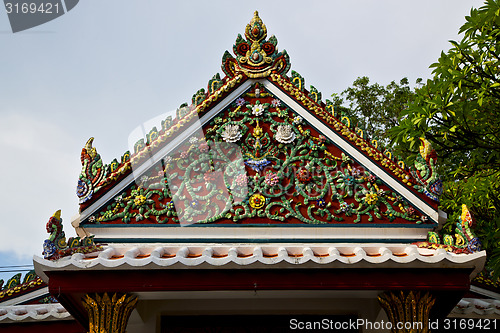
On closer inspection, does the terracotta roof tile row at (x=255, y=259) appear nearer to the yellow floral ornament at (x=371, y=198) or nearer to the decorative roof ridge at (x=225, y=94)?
the yellow floral ornament at (x=371, y=198)

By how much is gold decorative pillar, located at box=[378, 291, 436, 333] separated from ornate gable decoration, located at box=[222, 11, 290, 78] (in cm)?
361

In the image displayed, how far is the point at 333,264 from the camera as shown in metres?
5.31

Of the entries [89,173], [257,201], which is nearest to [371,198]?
[257,201]

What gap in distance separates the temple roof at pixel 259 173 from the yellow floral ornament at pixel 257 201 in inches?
0.5

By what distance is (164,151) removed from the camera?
688 cm

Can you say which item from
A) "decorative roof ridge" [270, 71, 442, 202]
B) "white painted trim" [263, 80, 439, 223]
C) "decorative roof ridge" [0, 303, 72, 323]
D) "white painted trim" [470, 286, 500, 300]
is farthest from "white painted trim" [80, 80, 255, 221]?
"white painted trim" [470, 286, 500, 300]

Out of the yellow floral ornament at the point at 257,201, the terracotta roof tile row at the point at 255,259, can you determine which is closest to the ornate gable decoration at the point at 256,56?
the yellow floral ornament at the point at 257,201

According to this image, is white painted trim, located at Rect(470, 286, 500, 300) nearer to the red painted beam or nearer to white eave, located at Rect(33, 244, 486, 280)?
white eave, located at Rect(33, 244, 486, 280)

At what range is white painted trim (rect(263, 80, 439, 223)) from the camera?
257 inches

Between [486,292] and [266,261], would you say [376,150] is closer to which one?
[266,261]

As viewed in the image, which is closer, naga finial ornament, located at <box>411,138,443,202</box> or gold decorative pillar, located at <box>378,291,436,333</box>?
gold decorative pillar, located at <box>378,291,436,333</box>

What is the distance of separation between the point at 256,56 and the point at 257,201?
7.45ft

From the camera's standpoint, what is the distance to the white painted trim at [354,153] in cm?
653

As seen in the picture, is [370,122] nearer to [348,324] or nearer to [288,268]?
[348,324]
